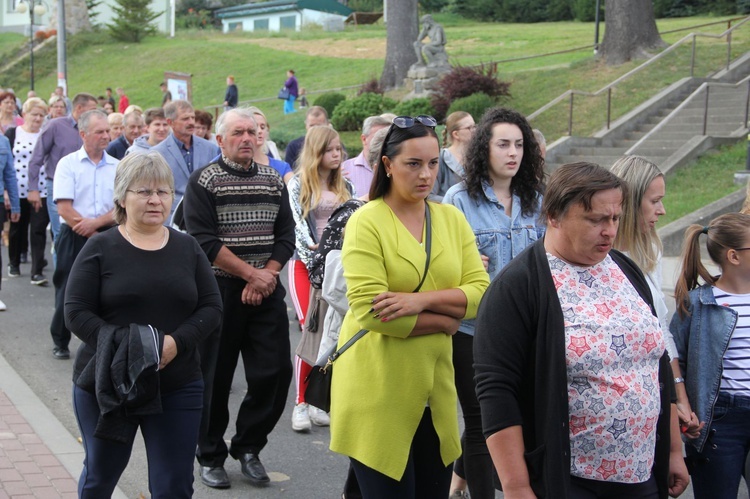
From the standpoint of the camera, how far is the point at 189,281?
14.4 ft

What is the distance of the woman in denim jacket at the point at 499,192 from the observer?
504cm

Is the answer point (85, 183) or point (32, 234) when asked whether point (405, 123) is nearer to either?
point (85, 183)

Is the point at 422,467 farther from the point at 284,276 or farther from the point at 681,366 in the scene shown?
the point at 284,276

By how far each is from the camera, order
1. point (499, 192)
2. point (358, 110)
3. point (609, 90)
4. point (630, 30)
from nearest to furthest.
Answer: point (499, 192) < point (609, 90) < point (358, 110) < point (630, 30)

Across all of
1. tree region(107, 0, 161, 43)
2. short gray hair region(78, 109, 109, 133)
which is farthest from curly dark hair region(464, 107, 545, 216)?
tree region(107, 0, 161, 43)

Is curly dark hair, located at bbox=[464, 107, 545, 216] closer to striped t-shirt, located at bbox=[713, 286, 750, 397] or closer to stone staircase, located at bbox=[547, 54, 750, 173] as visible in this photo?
striped t-shirt, located at bbox=[713, 286, 750, 397]

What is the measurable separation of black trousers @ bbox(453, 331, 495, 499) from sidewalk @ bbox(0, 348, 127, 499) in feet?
6.72

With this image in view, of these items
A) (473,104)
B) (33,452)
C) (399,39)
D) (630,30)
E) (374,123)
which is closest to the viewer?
(33,452)

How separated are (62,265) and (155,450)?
15.4 feet

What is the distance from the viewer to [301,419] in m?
6.81

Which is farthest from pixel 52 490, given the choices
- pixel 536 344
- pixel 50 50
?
pixel 50 50

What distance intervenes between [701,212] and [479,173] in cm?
964

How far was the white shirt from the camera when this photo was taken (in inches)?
321

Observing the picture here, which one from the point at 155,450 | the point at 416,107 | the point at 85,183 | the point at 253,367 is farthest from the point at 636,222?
the point at 416,107
